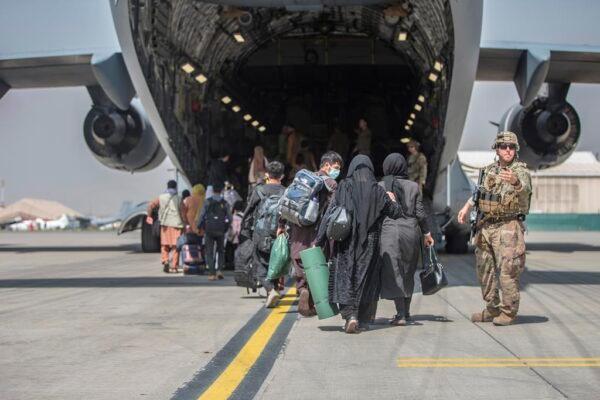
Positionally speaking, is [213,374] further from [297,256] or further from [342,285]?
[297,256]

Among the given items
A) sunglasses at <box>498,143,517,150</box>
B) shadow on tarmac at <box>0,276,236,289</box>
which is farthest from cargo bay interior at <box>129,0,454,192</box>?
sunglasses at <box>498,143,517,150</box>

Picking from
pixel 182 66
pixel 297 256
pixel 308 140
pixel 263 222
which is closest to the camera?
pixel 297 256

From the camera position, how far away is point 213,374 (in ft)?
21.4

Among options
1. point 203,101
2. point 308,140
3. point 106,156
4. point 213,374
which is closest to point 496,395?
point 213,374

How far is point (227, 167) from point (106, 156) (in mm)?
2615

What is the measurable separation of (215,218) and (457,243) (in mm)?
9212

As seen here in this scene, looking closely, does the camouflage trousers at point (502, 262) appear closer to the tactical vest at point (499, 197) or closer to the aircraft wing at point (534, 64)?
the tactical vest at point (499, 197)

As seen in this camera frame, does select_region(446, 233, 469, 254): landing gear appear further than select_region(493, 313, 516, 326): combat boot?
Yes

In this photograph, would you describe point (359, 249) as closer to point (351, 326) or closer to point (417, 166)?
point (351, 326)

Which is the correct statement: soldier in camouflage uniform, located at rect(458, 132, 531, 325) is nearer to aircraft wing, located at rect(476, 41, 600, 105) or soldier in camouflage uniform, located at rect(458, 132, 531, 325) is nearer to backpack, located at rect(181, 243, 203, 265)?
aircraft wing, located at rect(476, 41, 600, 105)

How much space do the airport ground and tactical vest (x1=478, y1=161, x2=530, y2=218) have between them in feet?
3.33

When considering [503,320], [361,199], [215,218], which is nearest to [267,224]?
[361,199]

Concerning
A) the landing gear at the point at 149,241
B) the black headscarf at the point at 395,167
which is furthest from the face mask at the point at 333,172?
the landing gear at the point at 149,241

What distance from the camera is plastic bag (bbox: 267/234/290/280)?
34.0ft
